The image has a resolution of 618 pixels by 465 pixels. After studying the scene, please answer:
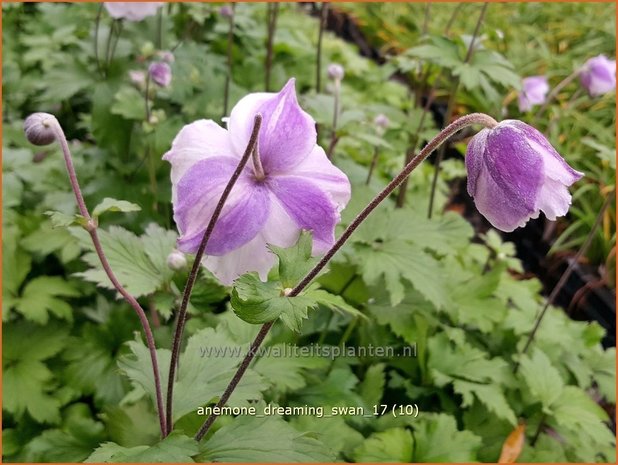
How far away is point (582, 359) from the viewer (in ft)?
6.50

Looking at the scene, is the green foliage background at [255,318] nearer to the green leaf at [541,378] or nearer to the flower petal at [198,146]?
the green leaf at [541,378]

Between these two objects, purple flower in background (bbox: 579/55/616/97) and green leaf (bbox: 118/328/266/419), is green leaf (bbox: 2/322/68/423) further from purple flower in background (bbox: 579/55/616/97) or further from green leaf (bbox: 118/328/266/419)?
purple flower in background (bbox: 579/55/616/97)

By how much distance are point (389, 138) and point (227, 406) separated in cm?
132

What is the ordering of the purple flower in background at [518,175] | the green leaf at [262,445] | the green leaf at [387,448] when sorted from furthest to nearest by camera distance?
the green leaf at [387,448] → the green leaf at [262,445] → the purple flower in background at [518,175]

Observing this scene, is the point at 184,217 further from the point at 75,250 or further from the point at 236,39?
the point at 236,39

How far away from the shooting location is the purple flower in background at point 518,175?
2.39ft

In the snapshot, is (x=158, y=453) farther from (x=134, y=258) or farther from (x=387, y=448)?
(x=387, y=448)

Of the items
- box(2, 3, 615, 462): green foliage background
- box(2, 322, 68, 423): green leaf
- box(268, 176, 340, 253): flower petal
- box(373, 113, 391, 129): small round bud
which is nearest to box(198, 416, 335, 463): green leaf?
box(2, 3, 615, 462): green foliage background

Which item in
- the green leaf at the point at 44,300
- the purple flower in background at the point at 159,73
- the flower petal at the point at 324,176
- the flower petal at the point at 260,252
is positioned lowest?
the green leaf at the point at 44,300

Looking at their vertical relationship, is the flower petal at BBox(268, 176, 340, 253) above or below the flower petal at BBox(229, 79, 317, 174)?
below

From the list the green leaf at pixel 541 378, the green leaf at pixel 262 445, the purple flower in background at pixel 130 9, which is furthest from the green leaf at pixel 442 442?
the purple flower in background at pixel 130 9

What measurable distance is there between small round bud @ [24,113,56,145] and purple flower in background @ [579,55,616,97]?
1891 mm

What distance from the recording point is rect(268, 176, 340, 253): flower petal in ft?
2.67

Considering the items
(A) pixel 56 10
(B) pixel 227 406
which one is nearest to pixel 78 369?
(B) pixel 227 406
